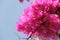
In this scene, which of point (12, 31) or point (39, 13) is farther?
point (12, 31)

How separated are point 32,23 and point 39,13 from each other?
51 mm

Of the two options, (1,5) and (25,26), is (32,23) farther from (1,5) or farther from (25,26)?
(1,5)

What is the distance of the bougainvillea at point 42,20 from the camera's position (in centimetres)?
73

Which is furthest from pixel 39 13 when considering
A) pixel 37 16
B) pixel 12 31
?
pixel 12 31

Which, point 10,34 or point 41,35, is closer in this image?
point 41,35

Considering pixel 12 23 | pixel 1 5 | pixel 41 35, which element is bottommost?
pixel 41 35

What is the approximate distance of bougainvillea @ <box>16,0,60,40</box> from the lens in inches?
28.6

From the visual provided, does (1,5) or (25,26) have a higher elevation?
(1,5)

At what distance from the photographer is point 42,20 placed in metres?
0.73

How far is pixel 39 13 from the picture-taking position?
730mm

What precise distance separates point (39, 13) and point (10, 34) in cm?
87

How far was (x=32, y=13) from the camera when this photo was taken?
74 centimetres

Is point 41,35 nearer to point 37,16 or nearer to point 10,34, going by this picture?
point 37,16

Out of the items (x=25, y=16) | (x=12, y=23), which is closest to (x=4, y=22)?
(x=12, y=23)
